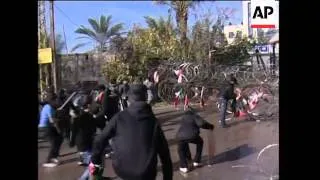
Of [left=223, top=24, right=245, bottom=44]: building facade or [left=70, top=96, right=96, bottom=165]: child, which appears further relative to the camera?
[left=223, top=24, right=245, bottom=44]: building facade

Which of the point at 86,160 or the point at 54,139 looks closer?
the point at 54,139

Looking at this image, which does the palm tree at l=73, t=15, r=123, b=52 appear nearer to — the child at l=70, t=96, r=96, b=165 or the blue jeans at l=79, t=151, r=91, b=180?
the child at l=70, t=96, r=96, b=165

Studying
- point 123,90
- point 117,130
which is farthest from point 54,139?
point 117,130

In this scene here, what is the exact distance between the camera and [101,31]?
19.0 feet

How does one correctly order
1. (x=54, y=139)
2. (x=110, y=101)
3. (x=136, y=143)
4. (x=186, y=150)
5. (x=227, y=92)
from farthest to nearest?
1. (x=227, y=92)
2. (x=186, y=150)
3. (x=110, y=101)
4. (x=54, y=139)
5. (x=136, y=143)

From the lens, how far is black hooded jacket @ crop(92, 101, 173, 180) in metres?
4.34

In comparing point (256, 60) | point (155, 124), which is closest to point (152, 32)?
point (155, 124)

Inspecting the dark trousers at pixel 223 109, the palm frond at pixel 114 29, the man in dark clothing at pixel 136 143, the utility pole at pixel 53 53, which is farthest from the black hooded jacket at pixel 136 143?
the dark trousers at pixel 223 109

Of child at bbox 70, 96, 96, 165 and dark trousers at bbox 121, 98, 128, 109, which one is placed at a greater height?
dark trousers at bbox 121, 98, 128, 109

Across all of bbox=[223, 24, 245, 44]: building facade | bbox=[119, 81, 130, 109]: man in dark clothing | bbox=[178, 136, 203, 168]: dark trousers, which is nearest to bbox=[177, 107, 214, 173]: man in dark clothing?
bbox=[178, 136, 203, 168]: dark trousers

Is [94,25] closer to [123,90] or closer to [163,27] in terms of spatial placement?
[123,90]

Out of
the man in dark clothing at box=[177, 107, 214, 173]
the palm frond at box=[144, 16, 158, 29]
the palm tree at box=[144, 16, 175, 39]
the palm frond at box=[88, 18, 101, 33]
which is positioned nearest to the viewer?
the palm frond at box=[88, 18, 101, 33]

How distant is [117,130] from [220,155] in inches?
160
